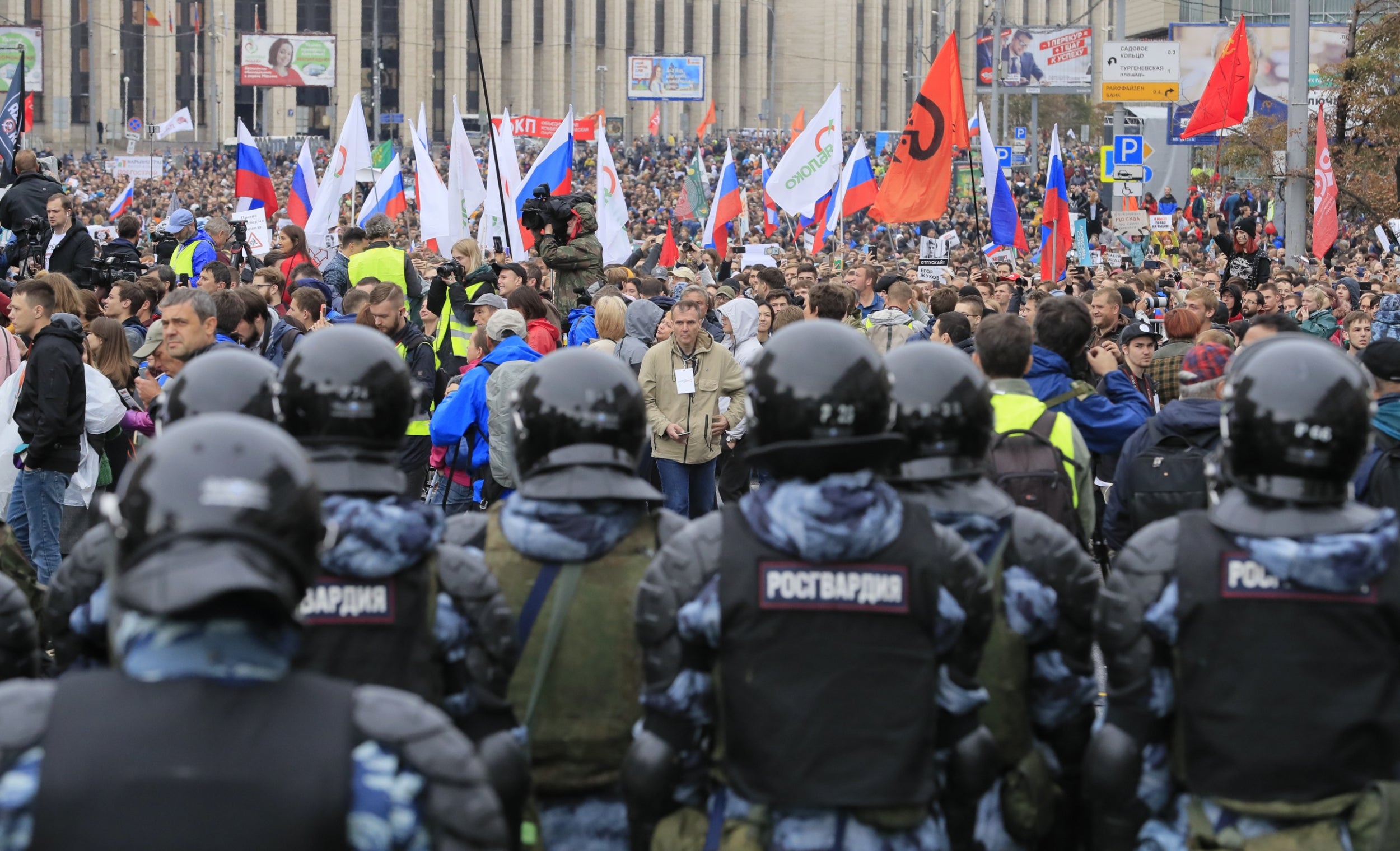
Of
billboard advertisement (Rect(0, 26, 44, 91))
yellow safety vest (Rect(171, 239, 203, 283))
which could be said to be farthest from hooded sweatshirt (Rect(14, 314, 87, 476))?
billboard advertisement (Rect(0, 26, 44, 91))

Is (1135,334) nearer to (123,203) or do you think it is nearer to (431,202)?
(431,202)

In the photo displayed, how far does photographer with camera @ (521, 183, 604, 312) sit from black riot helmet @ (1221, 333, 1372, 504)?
963cm

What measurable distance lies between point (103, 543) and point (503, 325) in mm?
4886

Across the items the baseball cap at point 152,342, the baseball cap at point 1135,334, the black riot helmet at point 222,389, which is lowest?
the baseball cap at point 152,342

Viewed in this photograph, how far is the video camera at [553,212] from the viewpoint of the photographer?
1258cm

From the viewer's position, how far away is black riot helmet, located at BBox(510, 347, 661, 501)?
3621 millimetres

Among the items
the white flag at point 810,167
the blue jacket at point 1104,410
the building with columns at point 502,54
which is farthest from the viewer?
the building with columns at point 502,54

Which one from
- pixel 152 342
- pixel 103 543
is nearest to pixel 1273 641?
pixel 103 543

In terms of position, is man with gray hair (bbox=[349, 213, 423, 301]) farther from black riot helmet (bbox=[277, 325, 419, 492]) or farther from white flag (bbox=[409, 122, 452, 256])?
black riot helmet (bbox=[277, 325, 419, 492])

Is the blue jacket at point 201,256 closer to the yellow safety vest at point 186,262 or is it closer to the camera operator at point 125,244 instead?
the yellow safety vest at point 186,262

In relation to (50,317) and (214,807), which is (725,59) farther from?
(214,807)

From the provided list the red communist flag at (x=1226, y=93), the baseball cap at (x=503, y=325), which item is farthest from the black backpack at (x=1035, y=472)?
the red communist flag at (x=1226, y=93)

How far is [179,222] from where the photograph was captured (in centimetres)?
1694

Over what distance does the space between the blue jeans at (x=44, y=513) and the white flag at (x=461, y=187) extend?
8892 mm
